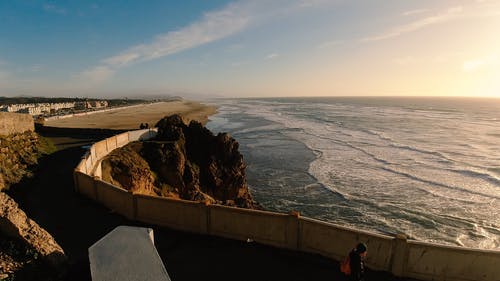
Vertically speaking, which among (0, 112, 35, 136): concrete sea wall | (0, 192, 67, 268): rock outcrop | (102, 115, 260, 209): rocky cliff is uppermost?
(0, 112, 35, 136): concrete sea wall

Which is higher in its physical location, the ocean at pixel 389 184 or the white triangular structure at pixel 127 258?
the white triangular structure at pixel 127 258

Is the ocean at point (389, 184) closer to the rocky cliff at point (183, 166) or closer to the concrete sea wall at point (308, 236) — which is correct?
the rocky cliff at point (183, 166)

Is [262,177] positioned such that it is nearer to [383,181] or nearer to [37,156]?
[383,181]

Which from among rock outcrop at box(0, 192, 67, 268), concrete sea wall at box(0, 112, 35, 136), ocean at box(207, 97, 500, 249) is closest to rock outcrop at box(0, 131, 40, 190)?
concrete sea wall at box(0, 112, 35, 136)

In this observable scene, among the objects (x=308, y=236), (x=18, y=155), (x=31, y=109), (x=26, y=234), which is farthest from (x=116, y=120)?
(x=308, y=236)

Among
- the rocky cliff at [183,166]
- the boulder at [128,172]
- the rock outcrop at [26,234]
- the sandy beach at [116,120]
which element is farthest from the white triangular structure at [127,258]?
the sandy beach at [116,120]

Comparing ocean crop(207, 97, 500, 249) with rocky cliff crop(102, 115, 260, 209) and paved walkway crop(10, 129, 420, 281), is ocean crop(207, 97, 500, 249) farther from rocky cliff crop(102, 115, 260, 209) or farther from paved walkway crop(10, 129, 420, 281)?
paved walkway crop(10, 129, 420, 281)

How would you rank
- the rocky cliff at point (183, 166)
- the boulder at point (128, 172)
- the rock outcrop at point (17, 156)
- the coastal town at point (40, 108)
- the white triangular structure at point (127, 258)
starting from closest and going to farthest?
the white triangular structure at point (127, 258) < the rock outcrop at point (17, 156) < the boulder at point (128, 172) < the rocky cliff at point (183, 166) < the coastal town at point (40, 108)
